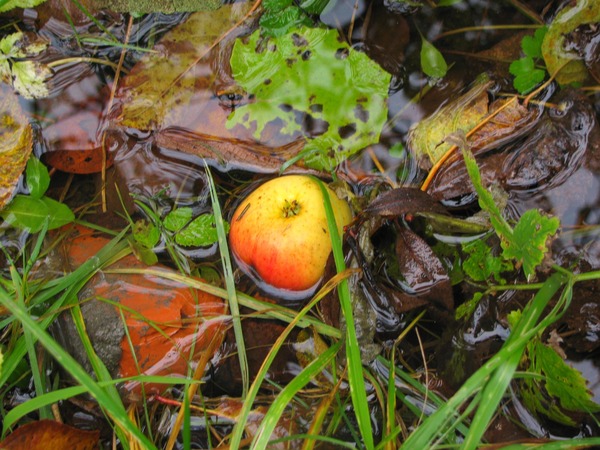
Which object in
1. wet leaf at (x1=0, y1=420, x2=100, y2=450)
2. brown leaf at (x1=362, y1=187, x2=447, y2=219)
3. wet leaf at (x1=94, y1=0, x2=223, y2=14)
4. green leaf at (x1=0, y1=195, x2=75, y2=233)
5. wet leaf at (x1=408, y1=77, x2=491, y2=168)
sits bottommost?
wet leaf at (x1=0, y1=420, x2=100, y2=450)

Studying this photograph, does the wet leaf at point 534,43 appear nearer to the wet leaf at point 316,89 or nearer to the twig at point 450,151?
the twig at point 450,151

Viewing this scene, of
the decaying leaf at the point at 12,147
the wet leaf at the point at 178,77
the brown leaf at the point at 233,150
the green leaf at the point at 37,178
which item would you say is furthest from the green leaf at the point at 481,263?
the decaying leaf at the point at 12,147

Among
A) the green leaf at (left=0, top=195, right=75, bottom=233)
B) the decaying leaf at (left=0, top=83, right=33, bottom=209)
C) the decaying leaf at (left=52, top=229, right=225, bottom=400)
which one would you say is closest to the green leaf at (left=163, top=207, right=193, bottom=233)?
the decaying leaf at (left=52, top=229, right=225, bottom=400)

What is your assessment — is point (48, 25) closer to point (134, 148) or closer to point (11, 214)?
point (134, 148)

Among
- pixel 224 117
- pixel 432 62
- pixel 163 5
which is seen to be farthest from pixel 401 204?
pixel 163 5

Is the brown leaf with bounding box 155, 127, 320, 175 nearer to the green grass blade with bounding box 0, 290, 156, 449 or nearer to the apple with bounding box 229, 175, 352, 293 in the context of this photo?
the apple with bounding box 229, 175, 352, 293
